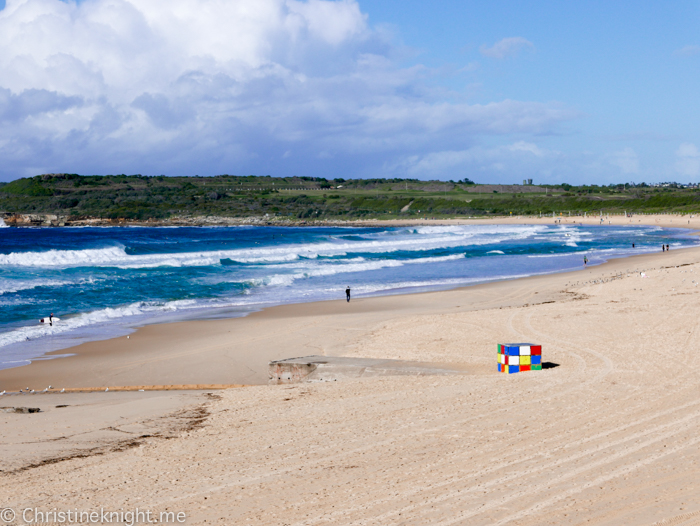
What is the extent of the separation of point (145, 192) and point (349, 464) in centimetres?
15334

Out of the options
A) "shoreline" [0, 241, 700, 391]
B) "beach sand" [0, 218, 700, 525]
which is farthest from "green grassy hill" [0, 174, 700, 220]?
"beach sand" [0, 218, 700, 525]

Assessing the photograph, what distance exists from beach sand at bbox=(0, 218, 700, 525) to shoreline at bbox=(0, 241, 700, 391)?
104 millimetres

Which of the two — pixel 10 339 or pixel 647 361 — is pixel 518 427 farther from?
pixel 10 339

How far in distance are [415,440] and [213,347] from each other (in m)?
9.98

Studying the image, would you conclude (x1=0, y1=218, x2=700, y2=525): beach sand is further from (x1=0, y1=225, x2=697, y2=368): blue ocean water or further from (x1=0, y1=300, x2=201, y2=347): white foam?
(x1=0, y1=225, x2=697, y2=368): blue ocean water

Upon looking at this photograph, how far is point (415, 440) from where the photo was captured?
24.3 feet

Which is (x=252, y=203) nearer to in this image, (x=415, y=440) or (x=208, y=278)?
(x=208, y=278)

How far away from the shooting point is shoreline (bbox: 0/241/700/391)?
13312 mm

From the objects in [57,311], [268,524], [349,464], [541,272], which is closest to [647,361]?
[349,464]

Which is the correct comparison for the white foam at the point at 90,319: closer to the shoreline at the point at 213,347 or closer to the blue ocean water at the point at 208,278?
the blue ocean water at the point at 208,278

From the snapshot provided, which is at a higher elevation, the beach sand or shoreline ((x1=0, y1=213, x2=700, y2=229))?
shoreline ((x1=0, y1=213, x2=700, y2=229))

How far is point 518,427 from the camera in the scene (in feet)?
25.4

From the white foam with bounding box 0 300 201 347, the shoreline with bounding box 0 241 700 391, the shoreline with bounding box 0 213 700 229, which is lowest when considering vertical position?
the shoreline with bounding box 0 241 700 391

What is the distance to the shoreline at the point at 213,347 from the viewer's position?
13.3m
